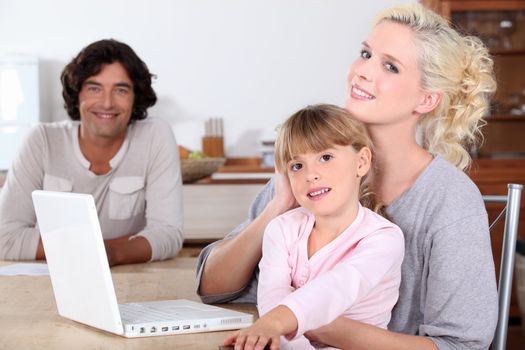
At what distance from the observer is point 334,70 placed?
5.32m

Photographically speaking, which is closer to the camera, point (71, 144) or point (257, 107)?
point (71, 144)

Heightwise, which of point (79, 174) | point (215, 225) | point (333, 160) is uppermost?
point (333, 160)

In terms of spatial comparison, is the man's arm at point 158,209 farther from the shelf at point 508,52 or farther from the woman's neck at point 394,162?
the shelf at point 508,52

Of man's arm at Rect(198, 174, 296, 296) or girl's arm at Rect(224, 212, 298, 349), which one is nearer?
girl's arm at Rect(224, 212, 298, 349)

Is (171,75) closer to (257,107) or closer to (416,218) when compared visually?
(257,107)

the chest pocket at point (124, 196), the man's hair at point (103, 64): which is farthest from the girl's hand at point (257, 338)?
the man's hair at point (103, 64)

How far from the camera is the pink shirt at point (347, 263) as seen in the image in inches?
56.7

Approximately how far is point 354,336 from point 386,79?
0.53 m

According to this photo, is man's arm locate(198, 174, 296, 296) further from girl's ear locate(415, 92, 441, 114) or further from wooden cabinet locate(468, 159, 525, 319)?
wooden cabinet locate(468, 159, 525, 319)

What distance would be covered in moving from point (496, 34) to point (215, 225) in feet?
7.37

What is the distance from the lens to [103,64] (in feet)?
9.51

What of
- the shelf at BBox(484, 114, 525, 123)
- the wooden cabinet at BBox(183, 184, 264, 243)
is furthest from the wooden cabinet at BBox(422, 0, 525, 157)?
the wooden cabinet at BBox(183, 184, 264, 243)

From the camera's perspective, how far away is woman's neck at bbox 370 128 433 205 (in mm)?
1718

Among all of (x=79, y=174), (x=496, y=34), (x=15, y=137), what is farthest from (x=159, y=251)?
(x=496, y=34)
